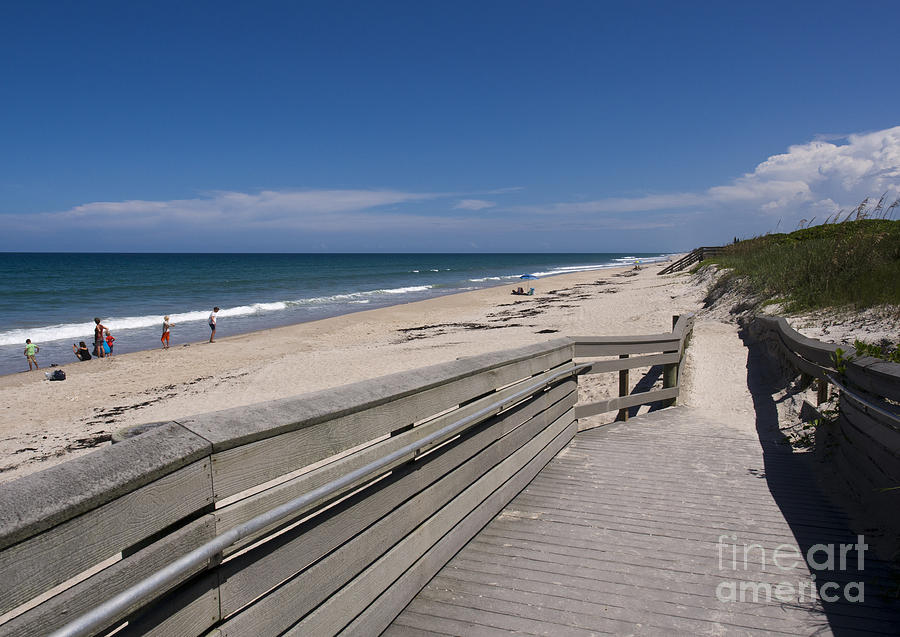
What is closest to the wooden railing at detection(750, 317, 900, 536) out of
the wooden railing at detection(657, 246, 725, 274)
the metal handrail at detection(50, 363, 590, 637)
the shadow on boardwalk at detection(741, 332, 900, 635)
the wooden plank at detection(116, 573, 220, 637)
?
the shadow on boardwalk at detection(741, 332, 900, 635)

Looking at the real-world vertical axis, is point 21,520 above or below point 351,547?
above

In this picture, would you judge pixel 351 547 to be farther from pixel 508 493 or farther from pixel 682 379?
pixel 682 379

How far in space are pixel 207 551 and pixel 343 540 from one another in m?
0.87

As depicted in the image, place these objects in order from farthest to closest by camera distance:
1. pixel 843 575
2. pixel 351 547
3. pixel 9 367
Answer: pixel 9 367 → pixel 843 575 → pixel 351 547

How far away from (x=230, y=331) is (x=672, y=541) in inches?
1033

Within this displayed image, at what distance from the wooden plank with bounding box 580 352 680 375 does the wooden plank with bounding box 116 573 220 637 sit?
4.89m

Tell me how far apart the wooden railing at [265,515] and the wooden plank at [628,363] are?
2710 millimetres

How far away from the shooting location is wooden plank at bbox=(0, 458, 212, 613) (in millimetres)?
1206

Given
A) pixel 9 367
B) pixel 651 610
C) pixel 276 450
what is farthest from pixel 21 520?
pixel 9 367

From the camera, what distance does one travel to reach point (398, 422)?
9.22 feet

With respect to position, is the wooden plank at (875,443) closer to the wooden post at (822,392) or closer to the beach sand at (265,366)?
the wooden post at (822,392)

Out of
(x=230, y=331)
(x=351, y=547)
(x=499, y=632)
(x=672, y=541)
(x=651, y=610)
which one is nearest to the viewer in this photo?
(x=351, y=547)

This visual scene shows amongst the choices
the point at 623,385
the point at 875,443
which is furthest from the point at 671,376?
the point at 875,443

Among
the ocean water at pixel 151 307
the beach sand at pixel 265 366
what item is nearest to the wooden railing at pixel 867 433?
the beach sand at pixel 265 366
